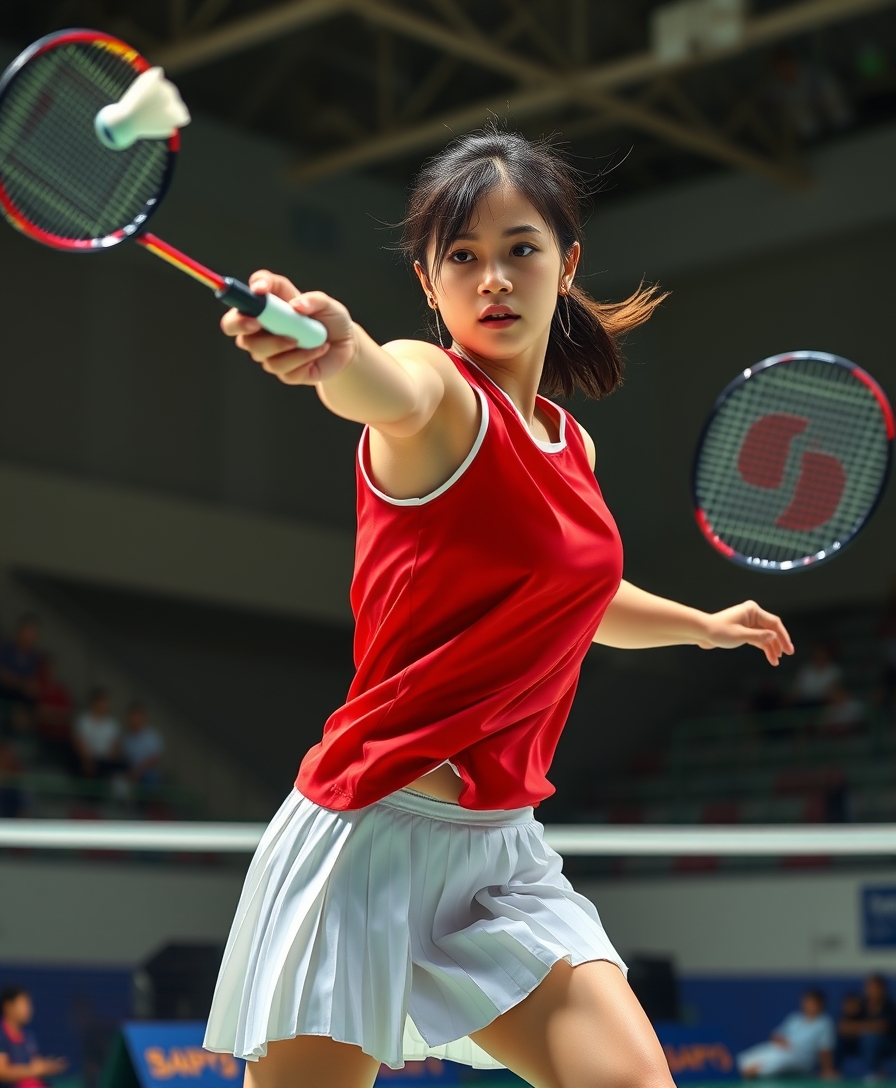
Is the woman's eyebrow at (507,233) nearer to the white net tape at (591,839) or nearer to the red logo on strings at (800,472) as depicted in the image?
the red logo on strings at (800,472)

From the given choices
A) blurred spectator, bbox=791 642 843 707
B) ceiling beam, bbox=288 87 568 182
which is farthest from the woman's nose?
blurred spectator, bbox=791 642 843 707

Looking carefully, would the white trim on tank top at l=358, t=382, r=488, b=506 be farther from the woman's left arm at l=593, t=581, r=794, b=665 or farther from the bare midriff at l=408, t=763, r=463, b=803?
the woman's left arm at l=593, t=581, r=794, b=665

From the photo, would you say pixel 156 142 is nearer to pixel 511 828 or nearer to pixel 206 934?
pixel 511 828

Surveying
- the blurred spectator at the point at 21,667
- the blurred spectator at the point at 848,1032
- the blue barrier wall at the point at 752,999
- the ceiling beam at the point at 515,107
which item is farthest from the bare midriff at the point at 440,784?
the blurred spectator at the point at 21,667

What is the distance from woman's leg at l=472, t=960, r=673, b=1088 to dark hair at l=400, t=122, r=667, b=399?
3.62ft

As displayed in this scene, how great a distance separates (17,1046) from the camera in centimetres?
692

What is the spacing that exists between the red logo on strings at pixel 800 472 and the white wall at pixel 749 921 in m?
8.53

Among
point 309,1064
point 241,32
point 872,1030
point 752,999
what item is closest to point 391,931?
point 309,1064

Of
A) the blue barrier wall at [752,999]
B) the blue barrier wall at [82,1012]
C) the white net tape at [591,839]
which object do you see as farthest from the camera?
the blue barrier wall at [752,999]

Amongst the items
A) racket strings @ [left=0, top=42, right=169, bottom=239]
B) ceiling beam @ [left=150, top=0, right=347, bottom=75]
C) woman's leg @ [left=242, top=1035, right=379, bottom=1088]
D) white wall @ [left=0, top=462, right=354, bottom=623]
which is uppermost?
ceiling beam @ [left=150, top=0, right=347, bottom=75]

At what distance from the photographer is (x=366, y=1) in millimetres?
13062

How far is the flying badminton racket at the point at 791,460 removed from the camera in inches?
141

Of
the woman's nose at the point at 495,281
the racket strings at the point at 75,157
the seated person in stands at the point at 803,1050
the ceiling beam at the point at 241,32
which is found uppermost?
the ceiling beam at the point at 241,32

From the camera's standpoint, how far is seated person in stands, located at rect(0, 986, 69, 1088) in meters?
6.75
